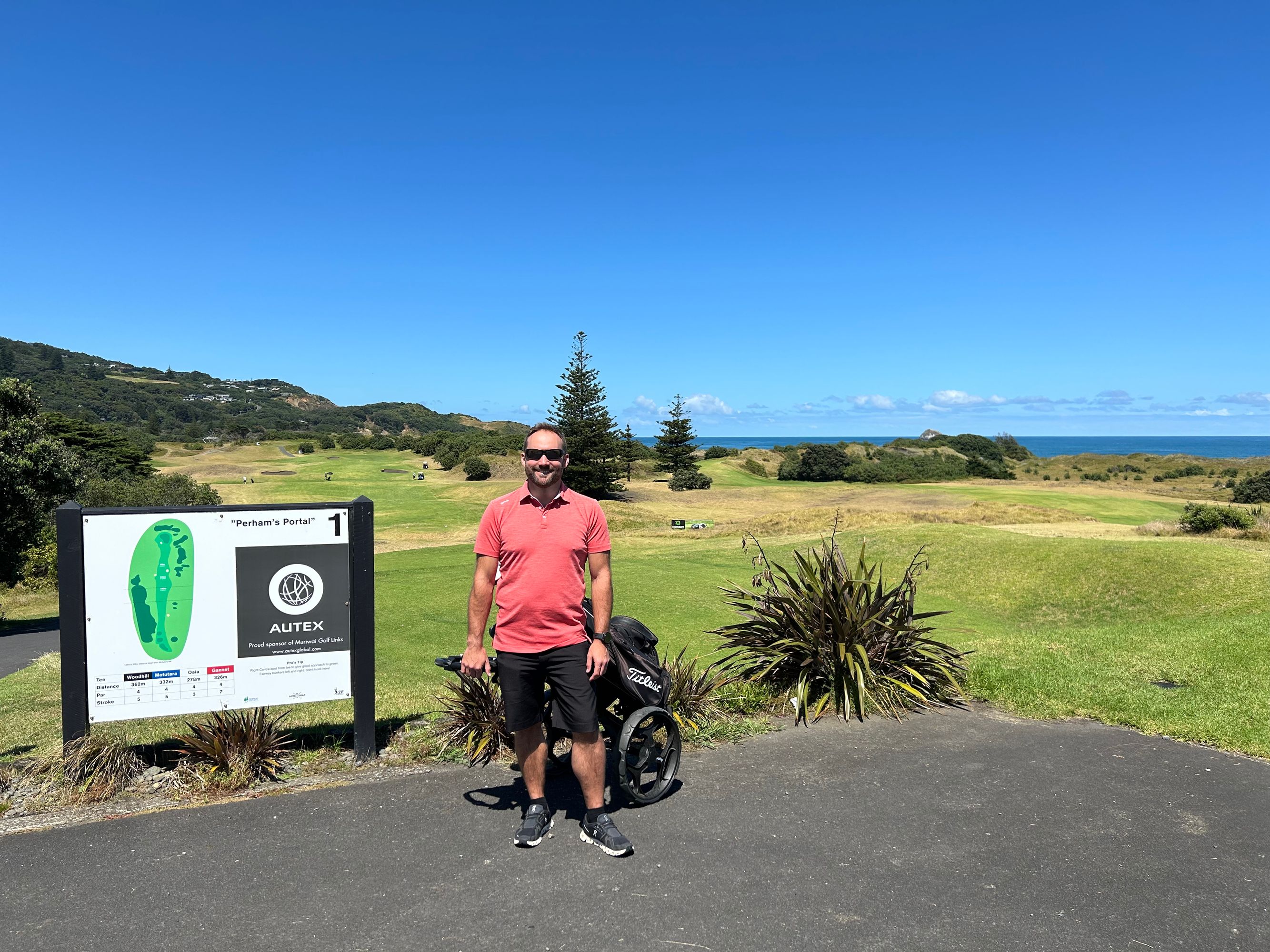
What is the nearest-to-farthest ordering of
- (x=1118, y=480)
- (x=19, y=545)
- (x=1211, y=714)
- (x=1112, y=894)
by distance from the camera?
(x=1112, y=894) → (x=1211, y=714) → (x=19, y=545) → (x=1118, y=480)

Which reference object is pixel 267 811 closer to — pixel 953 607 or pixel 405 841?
pixel 405 841

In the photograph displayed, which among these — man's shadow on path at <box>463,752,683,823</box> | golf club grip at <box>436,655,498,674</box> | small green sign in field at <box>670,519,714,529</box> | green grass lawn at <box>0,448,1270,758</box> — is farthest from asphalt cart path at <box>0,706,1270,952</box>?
small green sign in field at <box>670,519,714,529</box>

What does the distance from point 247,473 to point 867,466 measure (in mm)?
49396

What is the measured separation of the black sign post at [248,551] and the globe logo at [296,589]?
0.13 metres

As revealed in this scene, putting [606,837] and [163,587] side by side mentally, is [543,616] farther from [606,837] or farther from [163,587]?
[163,587]

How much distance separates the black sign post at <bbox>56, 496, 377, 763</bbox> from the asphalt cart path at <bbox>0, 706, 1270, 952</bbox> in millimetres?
578

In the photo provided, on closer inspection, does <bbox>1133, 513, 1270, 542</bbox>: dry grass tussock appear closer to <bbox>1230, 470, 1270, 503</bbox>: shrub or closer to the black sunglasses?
<bbox>1230, 470, 1270, 503</bbox>: shrub

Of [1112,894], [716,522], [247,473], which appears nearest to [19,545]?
[1112,894]

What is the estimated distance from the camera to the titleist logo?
13.8 ft

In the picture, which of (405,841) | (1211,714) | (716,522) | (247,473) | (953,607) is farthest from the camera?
(247,473)

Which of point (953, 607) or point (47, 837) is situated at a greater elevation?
point (47, 837)

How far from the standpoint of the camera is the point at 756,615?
280 inches

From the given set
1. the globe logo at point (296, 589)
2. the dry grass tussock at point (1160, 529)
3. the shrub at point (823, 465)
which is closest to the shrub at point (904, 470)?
the shrub at point (823, 465)

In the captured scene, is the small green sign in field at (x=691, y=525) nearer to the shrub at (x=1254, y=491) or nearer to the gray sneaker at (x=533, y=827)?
the shrub at (x=1254, y=491)
